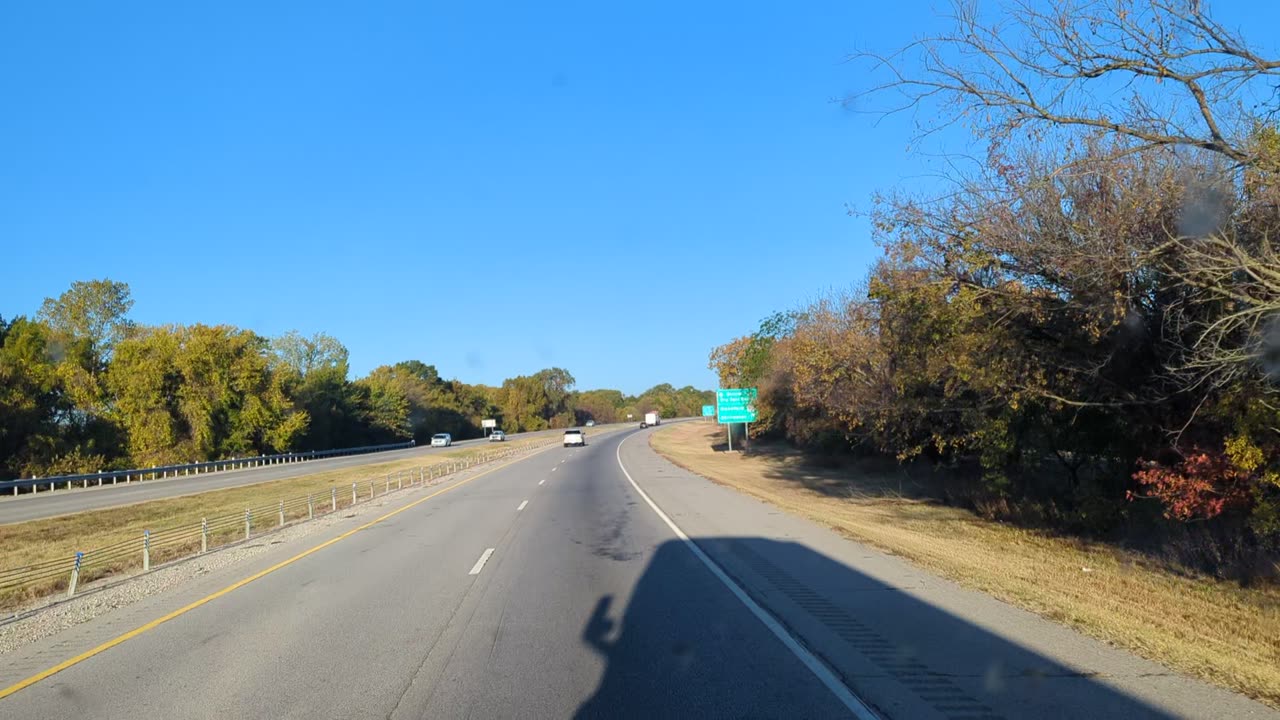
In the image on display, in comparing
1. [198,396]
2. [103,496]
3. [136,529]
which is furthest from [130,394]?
[136,529]

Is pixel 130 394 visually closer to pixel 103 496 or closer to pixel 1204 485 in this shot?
pixel 103 496

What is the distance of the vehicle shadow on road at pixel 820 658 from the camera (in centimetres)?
578

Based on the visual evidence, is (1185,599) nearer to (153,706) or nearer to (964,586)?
(964,586)

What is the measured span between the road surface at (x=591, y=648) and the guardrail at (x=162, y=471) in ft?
117

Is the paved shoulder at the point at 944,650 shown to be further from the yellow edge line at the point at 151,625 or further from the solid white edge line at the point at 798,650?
the yellow edge line at the point at 151,625

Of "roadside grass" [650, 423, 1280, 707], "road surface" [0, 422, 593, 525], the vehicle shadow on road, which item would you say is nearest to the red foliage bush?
"roadside grass" [650, 423, 1280, 707]

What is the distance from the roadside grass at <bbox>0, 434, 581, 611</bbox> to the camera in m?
14.7

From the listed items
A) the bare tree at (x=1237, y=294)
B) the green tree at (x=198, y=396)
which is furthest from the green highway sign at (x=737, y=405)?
the bare tree at (x=1237, y=294)

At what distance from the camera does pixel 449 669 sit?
6.93m

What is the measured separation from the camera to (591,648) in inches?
298

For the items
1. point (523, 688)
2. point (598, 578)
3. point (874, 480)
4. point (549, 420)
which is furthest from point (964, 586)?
point (549, 420)

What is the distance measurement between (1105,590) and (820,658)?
6119mm

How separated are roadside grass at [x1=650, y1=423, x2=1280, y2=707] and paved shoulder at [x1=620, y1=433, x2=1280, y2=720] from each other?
359mm

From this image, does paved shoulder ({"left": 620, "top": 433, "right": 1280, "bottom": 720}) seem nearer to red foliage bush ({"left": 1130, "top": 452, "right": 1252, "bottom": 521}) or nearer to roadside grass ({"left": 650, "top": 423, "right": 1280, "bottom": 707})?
roadside grass ({"left": 650, "top": 423, "right": 1280, "bottom": 707})
